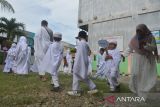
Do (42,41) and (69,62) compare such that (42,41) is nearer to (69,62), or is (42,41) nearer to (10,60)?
(10,60)

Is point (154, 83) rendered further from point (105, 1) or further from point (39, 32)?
point (105, 1)

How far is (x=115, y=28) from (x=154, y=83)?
2791 centimetres

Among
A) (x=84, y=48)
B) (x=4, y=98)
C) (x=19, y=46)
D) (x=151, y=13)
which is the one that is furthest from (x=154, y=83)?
(x=151, y=13)

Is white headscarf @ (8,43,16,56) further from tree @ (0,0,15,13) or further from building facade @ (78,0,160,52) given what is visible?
building facade @ (78,0,160,52)

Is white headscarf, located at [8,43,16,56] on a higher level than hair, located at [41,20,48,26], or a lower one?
lower

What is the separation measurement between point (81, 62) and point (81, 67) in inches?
5.3

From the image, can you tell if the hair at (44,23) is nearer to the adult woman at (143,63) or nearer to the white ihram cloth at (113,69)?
the white ihram cloth at (113,69)

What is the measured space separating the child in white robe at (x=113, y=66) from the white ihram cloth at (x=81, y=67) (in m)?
1.17

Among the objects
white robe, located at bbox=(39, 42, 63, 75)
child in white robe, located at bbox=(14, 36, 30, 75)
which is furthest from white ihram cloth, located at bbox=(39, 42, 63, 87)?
child in white robe, located at bbox=(14, 36, 30, 75)

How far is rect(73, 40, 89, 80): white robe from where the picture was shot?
1038 centimetres

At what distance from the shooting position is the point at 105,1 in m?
39.5

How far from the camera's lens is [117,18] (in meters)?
37.3

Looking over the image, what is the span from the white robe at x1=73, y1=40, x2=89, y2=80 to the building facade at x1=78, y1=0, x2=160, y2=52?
2293 cm

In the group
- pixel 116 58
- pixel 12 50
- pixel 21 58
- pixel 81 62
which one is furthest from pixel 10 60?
pixel 81 62
